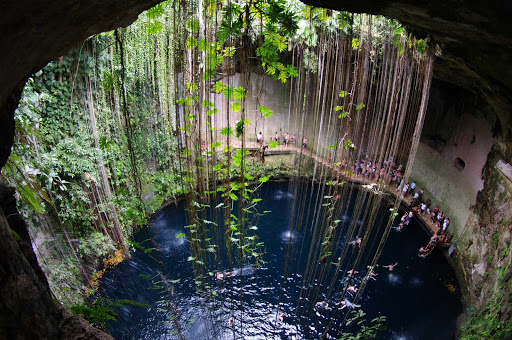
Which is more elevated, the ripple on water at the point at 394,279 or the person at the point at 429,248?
the person at the point at 429,248

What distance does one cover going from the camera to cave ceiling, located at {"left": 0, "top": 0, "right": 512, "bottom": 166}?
1.04 meters

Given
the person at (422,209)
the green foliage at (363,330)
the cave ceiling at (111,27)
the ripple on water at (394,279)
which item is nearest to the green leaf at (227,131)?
the cave ceiling at (111,27)

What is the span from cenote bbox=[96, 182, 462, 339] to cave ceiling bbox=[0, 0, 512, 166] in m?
2.36

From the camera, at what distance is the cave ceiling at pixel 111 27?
1044 millimetres

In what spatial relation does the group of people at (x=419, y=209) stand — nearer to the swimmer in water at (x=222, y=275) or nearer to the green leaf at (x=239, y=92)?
Result: the swimmer in water at (x=222, y=275)

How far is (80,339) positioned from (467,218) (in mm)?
7019

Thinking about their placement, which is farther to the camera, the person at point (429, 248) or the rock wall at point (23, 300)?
the person at point (429, 248)

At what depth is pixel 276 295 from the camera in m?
5.33

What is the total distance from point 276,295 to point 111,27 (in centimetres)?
491

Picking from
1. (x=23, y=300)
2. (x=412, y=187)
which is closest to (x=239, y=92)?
(x=23, y=300)

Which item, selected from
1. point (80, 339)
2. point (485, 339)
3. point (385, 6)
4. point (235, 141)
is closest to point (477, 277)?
point (485, 339)

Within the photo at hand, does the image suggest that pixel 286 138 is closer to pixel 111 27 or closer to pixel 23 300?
pixel 111 27

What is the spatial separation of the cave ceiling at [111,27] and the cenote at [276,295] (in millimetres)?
2359

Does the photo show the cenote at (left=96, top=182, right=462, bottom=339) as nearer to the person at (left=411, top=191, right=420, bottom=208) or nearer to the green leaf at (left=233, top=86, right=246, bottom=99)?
the person at (left=411, top=191, right=420, bottom=208)
